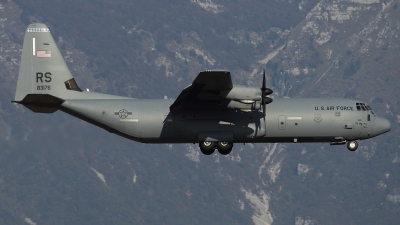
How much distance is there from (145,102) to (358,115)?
36.5 feet

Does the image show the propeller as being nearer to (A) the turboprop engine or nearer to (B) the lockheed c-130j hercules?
(B) the lockheed c-130j hercules

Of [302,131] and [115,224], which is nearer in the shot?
[302,131]

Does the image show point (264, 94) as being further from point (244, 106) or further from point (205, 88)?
point (205, 88)

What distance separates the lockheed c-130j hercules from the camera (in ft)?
158

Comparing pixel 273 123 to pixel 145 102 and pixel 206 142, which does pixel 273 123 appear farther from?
pixel 145 102

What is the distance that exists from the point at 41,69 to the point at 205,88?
951cm

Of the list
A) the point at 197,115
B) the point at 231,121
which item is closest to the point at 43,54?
the point at 197,115

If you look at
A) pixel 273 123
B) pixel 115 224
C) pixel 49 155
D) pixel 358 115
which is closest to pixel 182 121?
pixel 273 123

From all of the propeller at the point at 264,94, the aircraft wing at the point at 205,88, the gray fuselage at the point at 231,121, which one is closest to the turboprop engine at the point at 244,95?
the aircraft wing at the point at 205,88

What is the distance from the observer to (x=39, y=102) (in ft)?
159

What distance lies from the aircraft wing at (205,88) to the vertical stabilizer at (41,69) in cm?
627

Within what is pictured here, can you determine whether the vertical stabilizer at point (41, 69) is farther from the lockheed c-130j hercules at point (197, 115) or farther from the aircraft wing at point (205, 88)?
the aircraft wing at point (205, 88)

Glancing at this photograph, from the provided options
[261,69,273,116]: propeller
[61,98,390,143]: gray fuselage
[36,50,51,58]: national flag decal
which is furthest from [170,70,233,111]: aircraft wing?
[36,50,51,58]: national flag decal

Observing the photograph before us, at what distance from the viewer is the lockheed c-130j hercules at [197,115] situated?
48.1 m
